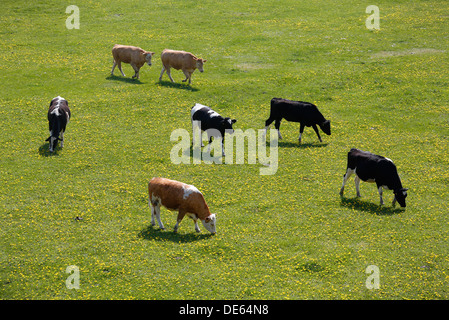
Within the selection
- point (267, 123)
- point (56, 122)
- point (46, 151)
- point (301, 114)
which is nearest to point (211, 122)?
point (267, 123)

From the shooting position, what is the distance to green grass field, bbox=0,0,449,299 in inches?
739

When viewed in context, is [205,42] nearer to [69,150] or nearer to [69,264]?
[69,150]

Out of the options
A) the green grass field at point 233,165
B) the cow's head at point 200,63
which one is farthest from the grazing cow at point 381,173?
the cow's head at point 200,63

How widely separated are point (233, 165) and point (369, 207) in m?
7.42

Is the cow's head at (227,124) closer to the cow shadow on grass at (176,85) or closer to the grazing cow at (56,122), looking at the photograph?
the grazing cow at (56,122)

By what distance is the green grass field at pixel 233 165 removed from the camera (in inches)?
739

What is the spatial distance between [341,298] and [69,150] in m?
17.4

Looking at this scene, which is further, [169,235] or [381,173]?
[381,173]

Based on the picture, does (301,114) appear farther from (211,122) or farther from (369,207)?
(369,207)

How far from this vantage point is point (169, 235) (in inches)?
817

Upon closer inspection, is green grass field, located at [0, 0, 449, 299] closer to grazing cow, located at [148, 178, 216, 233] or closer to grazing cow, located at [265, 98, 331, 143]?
grazing cow, located at [148, 178, 216, 233]

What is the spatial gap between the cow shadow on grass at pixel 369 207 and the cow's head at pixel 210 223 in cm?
634

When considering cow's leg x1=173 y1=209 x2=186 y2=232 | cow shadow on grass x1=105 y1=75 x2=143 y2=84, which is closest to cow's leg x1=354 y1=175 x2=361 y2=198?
cow's leg x1=173 y1=209 x2=186 y2=232

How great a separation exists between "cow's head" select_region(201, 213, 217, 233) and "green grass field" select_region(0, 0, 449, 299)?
34 cm
